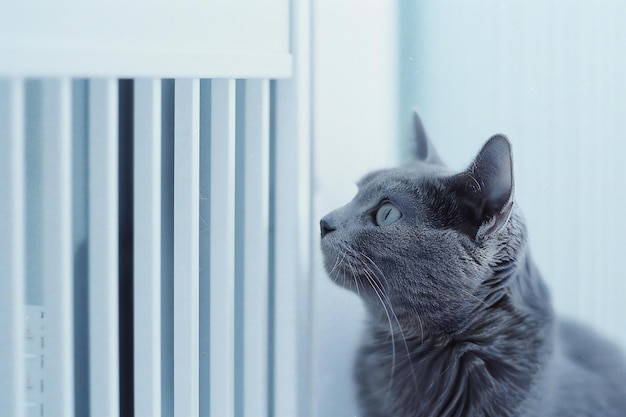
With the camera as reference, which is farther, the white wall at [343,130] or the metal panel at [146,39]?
the white wall at [343,130]

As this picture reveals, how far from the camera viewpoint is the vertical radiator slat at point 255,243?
3.56 ft

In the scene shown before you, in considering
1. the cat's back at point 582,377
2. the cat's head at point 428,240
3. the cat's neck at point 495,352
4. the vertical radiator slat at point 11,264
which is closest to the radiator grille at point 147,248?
the vertical radiator slat at point 11,264

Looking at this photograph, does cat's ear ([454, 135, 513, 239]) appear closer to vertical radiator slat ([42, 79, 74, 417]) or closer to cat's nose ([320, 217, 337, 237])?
cat's nose ([320, 217, 337, 237])

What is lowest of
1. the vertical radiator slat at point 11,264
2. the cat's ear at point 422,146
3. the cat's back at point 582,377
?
the cat's back at point 582,377

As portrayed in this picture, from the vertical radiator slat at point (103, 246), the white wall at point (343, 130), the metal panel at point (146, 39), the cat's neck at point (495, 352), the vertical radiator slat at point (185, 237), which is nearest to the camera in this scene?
the metal panel at point (146, 39)

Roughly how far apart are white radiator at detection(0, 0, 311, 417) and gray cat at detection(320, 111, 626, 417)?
14 centimetres

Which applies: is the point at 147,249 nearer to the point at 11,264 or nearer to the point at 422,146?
the point at 11,264

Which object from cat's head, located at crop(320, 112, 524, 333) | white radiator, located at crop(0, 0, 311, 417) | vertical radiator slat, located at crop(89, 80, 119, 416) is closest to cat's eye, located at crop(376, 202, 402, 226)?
cat's head, located at crop(320, 112, 524, 333)

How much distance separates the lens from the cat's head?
954mm

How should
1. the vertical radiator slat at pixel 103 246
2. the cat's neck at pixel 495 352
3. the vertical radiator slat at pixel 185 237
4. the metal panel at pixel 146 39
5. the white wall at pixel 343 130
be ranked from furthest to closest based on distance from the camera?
the white wall at pixel 343 130 < the cat's neck at pixel 495 352 < the vertical radiator slat at pixel 185 237 < the vertical radiator slat at pixel 103 246 < the metal panel at pixel 146 39

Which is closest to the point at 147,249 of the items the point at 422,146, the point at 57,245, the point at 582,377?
the point at 57,245

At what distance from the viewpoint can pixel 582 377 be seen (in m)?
1.07

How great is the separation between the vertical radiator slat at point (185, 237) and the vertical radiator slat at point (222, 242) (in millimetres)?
82

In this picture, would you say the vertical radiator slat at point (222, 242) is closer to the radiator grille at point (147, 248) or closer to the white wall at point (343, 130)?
the radiator grille at point (147, 248)
